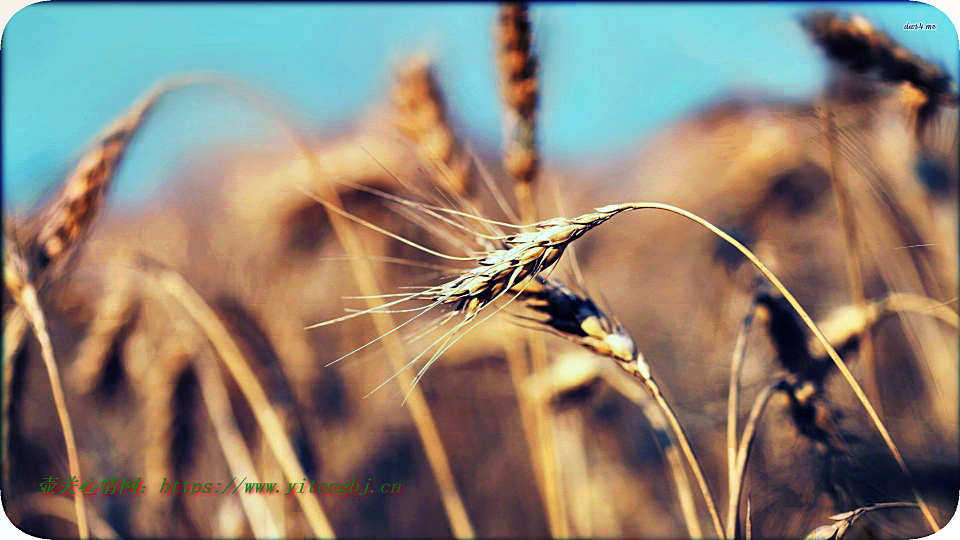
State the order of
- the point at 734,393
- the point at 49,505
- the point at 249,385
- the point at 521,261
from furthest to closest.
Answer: the point at 49,505, the point at 249,385, the point at 734,393, the point at 521,261

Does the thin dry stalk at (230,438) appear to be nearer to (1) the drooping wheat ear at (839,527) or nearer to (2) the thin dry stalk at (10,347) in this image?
(2) the thin dry stalk at (10,347)

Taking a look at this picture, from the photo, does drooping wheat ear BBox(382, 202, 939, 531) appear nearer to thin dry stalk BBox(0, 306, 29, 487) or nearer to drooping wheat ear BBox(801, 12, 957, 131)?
drooping wheat ear BBox(801, 12, 957, 131)

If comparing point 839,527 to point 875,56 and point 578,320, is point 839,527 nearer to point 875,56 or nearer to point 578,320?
point 578,320

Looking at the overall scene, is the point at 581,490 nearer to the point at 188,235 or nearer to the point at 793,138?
the point at 793,138

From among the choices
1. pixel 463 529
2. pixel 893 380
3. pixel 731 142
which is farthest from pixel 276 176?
pixel 893 380

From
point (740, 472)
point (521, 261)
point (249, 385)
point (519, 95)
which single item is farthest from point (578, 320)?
point (249, 385)

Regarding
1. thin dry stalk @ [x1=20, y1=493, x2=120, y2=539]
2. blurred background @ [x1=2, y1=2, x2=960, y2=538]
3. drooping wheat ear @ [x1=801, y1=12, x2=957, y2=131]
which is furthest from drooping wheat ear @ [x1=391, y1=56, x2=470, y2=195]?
thin dry stalk @ [x1=20, y1=493, x2=120, y2=539]
